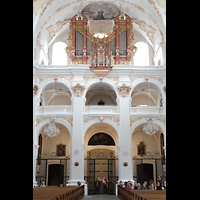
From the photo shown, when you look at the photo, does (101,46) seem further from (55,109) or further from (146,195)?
(146,195)

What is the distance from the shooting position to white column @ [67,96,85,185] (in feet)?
61.6

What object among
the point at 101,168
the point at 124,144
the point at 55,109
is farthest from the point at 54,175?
the point at 124,144

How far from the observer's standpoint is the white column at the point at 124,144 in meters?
18.9

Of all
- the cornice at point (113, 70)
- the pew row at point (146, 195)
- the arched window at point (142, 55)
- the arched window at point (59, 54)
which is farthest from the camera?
the arched window at point (142, 55)

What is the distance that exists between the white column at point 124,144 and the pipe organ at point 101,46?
9.96 ft

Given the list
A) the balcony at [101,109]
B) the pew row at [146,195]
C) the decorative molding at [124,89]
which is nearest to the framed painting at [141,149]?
the balcony at [101,109]

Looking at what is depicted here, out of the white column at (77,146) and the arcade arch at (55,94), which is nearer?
the white column at (77,146)

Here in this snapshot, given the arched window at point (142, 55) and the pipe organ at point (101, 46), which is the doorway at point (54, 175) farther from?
the arched window at point (142, 55)

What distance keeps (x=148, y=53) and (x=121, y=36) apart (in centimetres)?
337

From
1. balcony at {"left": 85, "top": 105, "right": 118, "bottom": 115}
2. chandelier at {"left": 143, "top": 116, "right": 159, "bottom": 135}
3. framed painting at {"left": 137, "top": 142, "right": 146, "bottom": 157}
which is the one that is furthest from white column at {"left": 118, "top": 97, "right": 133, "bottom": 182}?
framed painting at {"left": 137, "top": 142, "right": 146, "bottom": 157}

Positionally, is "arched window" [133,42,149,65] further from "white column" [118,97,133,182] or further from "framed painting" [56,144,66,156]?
"framed painting" [56,144,66,156]

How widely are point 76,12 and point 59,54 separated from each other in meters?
3.78
